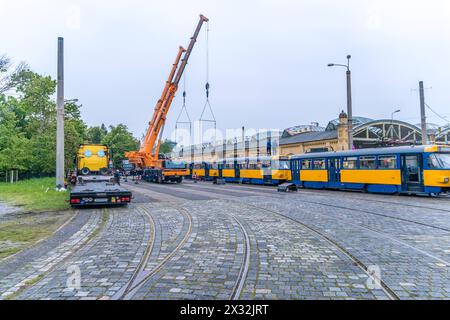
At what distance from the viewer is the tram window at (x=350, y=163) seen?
2122 cm

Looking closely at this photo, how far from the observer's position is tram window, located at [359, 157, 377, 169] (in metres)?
19.9

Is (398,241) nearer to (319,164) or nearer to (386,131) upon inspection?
(319,164)

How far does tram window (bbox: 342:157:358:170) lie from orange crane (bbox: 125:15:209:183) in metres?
15.9

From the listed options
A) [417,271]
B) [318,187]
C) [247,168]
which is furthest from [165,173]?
[417,271]

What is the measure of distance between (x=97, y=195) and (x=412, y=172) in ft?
50.9

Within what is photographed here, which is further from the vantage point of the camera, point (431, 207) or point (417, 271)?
point (431, 207)

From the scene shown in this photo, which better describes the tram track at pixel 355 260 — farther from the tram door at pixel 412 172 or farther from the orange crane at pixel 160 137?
the orange crane at pixel 160 137

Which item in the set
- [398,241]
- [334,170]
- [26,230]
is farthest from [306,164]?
[26,230]

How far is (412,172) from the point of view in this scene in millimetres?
17844

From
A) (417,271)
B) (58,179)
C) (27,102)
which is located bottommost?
(417,271)

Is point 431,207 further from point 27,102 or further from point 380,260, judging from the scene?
point 27,102

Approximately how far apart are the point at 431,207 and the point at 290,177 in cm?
1527

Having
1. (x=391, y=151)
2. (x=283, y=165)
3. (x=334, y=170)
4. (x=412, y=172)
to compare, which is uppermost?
(x=391, y=151)
